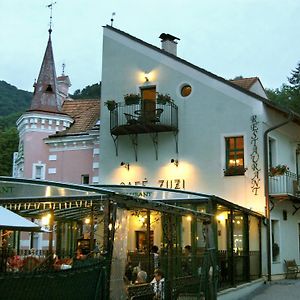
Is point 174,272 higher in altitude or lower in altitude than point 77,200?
lower

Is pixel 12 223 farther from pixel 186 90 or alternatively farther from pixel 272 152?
pixel 272 152

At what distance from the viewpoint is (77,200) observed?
1269 centimetres

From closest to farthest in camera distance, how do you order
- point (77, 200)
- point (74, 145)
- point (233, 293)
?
1. point (77, 200)
2. point (233, 293)
3. point (74, 145)

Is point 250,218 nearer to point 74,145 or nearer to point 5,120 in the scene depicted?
point 74,145

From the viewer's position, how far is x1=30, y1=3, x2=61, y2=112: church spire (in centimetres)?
2800

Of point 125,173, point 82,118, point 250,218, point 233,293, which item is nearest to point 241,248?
point 250,218

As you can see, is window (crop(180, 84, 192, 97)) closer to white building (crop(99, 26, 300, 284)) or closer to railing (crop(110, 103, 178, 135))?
white building (crop(99, 26, 300, 284))

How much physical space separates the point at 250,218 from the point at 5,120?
51.6 m

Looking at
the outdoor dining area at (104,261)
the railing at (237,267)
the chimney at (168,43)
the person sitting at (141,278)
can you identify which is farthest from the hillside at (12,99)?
the person sitting at (141,278)

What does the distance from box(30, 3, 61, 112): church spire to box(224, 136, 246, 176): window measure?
30.8 ft

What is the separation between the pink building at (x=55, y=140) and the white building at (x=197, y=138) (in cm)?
148

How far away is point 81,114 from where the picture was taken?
29.2 m

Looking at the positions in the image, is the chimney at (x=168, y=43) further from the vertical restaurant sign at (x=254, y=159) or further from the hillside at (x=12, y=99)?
the hillside at (x=12, y=99)

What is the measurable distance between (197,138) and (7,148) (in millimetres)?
36995
